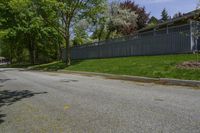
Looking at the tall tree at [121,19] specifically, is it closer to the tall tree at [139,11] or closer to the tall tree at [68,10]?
the tall tree at [139,11]

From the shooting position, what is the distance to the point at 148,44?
28.3 metres

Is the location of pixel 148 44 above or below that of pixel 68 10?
below

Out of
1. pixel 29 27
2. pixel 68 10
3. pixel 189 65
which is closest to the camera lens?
pixel 189 65

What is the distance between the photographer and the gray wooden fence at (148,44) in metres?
24.0

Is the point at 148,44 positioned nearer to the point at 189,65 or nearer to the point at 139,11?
the point at 189,65

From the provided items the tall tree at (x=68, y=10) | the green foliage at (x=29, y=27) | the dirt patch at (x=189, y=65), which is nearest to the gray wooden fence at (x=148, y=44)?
the tall tree at (x=68, y=10)

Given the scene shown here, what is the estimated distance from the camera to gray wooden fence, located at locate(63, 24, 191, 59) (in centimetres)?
2403

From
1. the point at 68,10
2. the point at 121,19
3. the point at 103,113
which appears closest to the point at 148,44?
the point at 68,10

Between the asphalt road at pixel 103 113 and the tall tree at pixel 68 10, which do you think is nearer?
the asphalt road at pixel 103 113

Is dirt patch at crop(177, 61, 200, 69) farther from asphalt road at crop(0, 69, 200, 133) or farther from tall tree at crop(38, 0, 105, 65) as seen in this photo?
tall tree at crop(38, 0, 105, 65)

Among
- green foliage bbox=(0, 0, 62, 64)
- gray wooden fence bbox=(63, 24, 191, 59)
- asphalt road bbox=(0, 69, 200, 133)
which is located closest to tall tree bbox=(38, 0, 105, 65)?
green foliage bbox=(0, 0, 62, 64)

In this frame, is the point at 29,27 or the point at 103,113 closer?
the point at 103,113

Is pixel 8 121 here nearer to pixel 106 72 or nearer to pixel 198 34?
pixel 106 72

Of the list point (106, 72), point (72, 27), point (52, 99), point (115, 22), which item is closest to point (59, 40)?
point (115, 22)
